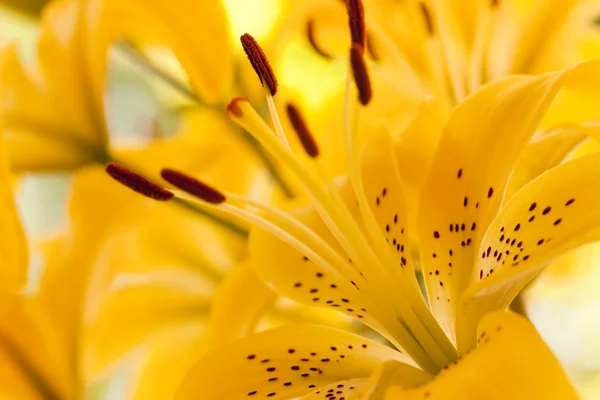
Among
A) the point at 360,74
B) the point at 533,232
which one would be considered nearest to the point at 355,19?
the point at 360,74

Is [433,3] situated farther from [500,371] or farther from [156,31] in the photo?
[500,371]

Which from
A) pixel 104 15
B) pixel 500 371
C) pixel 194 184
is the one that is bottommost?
pixel 500 371

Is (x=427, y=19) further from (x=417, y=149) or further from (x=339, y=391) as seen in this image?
(x=339, y=391)

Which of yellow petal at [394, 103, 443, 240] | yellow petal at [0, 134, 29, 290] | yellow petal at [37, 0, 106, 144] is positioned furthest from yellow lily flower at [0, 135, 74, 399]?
yellow petal at [394, 103, 443, 240]

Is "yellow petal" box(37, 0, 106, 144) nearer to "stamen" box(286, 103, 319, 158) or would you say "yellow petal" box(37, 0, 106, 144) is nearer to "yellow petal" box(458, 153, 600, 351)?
"stamen" box(286, 103, 319, 158)

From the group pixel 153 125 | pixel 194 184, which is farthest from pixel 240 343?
pixel 153 125

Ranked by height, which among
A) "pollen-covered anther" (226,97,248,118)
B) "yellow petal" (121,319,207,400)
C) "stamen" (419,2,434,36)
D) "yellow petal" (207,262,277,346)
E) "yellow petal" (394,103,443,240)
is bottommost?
"yellow petal" (121,319,207,400)
